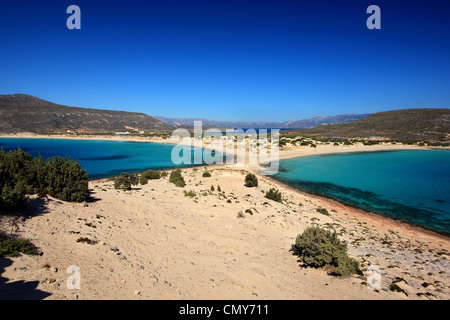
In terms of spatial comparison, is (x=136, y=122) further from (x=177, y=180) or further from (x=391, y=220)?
(x=391, y=220)

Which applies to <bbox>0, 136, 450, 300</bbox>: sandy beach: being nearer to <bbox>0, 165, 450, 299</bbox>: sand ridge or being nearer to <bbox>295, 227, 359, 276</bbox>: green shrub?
<bbox>0, 165, 450, 299</bbox>: sand ridge

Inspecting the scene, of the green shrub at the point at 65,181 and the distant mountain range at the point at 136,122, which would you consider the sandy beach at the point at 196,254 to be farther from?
the distant mountain range at the point at 136,122

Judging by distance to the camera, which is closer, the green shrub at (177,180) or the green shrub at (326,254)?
→ the green shrub at (326,254)

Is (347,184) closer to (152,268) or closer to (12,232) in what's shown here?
(152,268)

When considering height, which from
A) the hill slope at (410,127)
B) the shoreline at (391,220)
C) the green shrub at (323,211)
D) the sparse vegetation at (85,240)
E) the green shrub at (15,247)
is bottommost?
the shoreline at (391,220)

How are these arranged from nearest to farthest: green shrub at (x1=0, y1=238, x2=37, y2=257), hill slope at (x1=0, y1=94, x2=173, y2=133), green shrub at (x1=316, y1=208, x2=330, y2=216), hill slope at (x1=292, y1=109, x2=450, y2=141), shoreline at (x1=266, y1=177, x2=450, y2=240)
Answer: green shrub at (x1=0, y1=238, x2=37, y2=257), shoreline at (x1=266, y1=177, x2=450, y2=240), green shrub at (x1=316, y1=208, x2=330, y2=216), hill slope at (x1=292, y1=109, x2=450, y2=141), hill slope at (x1=0, y1=94, x2=173, y2=133)

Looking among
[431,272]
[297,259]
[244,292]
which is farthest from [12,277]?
[431,272]

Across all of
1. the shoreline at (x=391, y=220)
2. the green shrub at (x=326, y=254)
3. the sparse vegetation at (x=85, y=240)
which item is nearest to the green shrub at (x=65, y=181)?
the sparse vegetation at (x=85, y=240)

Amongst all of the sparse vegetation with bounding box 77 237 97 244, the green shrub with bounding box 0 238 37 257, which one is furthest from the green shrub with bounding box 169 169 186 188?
the green shrub with bounding box 0 238 37 257
